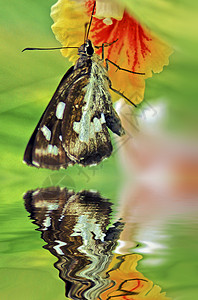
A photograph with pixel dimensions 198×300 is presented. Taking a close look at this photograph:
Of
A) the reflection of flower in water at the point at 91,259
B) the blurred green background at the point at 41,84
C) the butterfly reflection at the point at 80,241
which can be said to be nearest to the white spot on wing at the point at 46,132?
the blurred green background at the point at 41,84

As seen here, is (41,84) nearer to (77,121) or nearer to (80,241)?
(77,121)

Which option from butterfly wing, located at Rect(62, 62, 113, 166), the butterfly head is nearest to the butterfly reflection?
butterfly wing, located at Rect(62, 62, 113, 166)

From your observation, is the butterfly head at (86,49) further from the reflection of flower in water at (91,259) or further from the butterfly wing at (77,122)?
the reflection of flower in water at (91,259)

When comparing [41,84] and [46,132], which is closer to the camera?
[46,132]

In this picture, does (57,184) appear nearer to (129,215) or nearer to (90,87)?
(90,87)

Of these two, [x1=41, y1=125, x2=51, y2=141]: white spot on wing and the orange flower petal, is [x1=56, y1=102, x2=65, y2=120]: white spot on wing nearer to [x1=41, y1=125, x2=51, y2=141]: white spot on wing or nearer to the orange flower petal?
[x1=41, y1=125, x2=51, y2=141]: white spot on wing

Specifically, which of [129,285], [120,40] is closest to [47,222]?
[129,285]

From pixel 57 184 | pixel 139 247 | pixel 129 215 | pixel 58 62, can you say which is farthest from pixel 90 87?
pixel 139 247

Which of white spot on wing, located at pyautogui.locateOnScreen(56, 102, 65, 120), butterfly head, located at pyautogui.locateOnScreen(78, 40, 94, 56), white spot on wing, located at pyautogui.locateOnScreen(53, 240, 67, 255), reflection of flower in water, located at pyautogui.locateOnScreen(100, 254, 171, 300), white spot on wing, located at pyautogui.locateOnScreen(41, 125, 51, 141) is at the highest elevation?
butterfly head, located at pyautogui.locateOnScreen(78, 40, 94, 56)

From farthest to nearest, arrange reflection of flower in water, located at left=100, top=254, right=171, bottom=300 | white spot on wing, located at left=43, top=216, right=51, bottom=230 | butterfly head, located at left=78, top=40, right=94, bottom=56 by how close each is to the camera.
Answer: butterfly head, located at left=78, top=40, right=94, bottom=56
white spot on wing, located at left=43, top=216, right=51, bottom=230
reflection of flower in water, located at left=100, top=254, right=171, bottom=300
